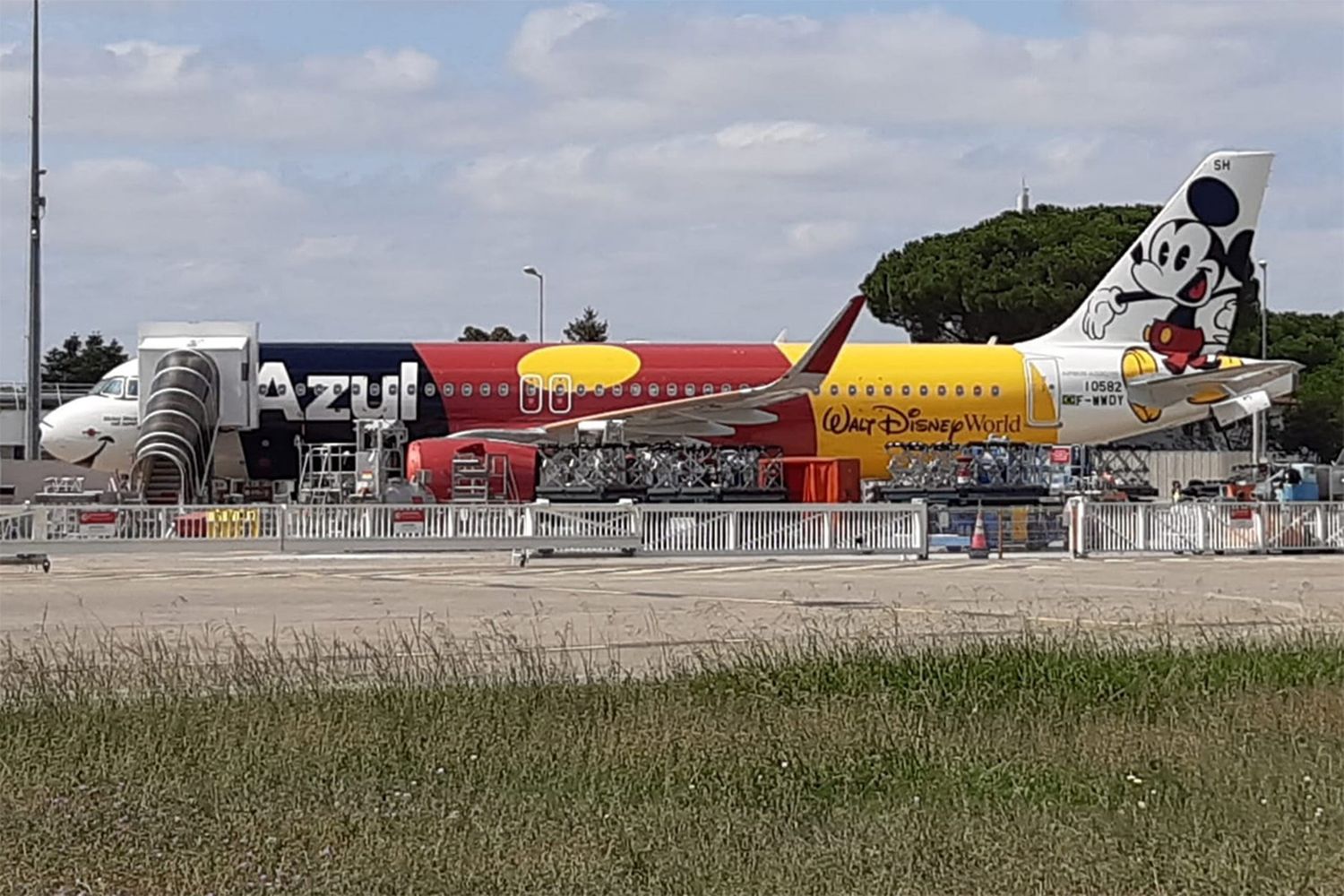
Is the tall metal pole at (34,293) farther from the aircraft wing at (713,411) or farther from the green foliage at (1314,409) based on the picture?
the green foliage at (1314,409)

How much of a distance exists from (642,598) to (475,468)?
16.1 m

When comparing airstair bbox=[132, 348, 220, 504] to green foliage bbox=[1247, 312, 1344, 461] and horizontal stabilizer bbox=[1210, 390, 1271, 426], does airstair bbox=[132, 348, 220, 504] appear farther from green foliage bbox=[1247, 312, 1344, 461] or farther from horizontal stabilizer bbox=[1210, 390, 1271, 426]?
green foliage bbox=[1247, 312, 1344, 461]

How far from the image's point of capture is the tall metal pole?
48.5m

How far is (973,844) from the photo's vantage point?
790 cm

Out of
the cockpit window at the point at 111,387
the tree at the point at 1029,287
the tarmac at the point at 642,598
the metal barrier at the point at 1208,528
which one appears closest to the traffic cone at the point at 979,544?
the tarmac at the point at 642,598

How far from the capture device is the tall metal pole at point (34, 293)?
48.5 metres

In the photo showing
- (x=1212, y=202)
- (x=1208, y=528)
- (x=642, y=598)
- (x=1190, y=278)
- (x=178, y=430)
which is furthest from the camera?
(x=1212, y=202)

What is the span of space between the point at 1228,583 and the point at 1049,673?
1225 centimetres

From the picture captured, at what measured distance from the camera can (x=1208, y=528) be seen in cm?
3133

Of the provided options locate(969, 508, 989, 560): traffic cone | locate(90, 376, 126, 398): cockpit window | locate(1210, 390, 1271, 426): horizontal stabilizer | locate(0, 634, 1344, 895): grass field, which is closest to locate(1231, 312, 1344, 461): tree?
locate(1210, 390, 1271, 426): horizontal stabilizer

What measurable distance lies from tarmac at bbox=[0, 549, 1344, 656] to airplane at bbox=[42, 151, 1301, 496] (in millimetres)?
12077

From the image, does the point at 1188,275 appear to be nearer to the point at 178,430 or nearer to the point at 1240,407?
the point at 1240,407

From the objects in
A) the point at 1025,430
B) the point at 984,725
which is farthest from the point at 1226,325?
the point at 984,725

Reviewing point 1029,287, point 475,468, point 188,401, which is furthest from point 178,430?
point 1029,287
